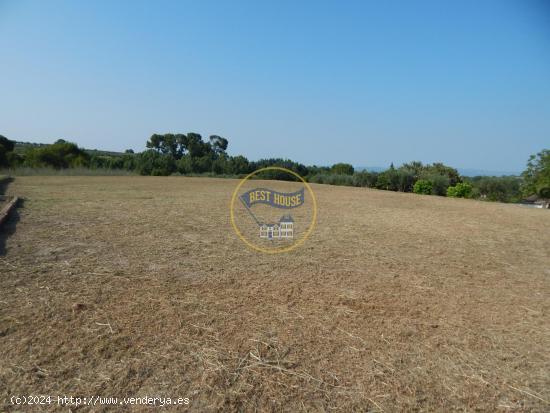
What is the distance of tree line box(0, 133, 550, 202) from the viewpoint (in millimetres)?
14922

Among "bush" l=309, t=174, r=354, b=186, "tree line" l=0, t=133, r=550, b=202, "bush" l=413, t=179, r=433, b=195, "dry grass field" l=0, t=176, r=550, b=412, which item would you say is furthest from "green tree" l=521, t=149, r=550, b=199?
"dry grass field" l=0, t=176, r=550, b=412

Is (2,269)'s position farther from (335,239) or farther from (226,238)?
(335,239)

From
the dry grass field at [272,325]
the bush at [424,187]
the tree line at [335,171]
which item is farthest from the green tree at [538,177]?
the dry grass field at [272,325]

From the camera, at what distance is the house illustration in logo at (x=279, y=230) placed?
429cm

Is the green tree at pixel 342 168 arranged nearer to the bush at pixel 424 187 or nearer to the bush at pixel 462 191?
the bush at pixel 424 187

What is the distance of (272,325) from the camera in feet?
6.06

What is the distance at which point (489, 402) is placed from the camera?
51.5 inches

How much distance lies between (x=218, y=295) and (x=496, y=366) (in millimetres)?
1756

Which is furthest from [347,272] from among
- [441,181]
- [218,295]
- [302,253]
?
[441,181]

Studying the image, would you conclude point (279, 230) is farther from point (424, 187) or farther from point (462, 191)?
point (424, 187)

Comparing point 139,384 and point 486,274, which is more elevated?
point 486,274

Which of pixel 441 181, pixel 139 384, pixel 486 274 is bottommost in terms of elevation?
pixel 139 384

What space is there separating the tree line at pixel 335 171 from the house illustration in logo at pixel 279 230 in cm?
1189

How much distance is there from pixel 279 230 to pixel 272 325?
9.25 feet
